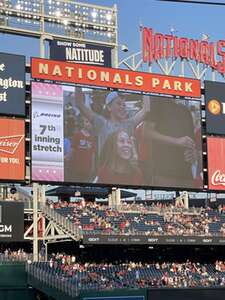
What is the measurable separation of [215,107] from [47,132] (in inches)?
406

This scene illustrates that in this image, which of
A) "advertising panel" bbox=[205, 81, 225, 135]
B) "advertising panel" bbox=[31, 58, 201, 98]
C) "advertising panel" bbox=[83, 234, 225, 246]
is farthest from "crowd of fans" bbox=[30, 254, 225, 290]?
"advertising panel" bbox=[31, 58, 201, 98]

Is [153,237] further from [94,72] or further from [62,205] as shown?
[94,72]

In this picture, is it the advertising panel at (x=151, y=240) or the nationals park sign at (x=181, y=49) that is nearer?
the advertising panel at (x=151, y=240)

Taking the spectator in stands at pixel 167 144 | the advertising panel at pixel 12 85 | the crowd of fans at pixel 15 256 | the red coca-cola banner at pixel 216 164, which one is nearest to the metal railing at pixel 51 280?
the crowd of fans at pixel 15 256

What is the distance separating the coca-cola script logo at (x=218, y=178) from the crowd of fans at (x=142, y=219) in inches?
73.3

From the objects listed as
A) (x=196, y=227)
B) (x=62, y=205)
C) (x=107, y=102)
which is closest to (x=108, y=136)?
(x=107, y=102)

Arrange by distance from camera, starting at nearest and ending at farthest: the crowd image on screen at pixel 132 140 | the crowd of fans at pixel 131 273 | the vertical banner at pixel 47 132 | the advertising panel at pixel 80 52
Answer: the crowd of fans at pixel 131 273 < the vertical banner at pixel 47 132 < the crowd image on screen at pixel 132 140 < the advertising panel at pixel 80 52

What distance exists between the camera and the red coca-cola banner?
3397 centimetres

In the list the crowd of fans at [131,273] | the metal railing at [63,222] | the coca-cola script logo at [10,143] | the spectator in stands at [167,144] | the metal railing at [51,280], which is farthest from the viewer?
the spectator in stands at [167,144]

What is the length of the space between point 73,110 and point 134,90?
4.07 meters

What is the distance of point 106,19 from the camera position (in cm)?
3500

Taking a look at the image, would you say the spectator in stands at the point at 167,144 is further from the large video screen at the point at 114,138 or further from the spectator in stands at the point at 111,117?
the spectator in stands at the point at 111,117

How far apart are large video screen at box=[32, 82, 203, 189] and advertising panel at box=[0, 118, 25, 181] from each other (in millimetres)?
575

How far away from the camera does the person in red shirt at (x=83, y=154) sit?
3053 cm
